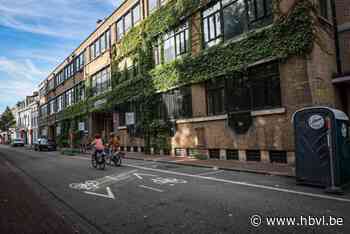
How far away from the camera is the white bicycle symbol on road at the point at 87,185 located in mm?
8477

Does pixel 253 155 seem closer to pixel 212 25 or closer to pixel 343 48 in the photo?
pixel 343 48

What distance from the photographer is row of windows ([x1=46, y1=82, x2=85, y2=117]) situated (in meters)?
35.4

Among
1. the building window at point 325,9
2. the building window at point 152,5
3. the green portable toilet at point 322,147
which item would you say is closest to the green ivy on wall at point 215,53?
the building window at point 152,5

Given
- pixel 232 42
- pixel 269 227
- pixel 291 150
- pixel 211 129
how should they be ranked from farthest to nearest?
pixel 211 129, pixel 232 42, pixel 291 150, pixel 269 227

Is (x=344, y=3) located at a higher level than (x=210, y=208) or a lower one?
higher

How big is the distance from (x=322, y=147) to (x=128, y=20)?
2152 cm

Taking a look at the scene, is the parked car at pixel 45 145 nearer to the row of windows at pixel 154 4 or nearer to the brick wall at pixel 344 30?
the row of windows at pixel 154 4

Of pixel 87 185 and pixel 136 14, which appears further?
pixel 136 14

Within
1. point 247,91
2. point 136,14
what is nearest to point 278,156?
point 247,91

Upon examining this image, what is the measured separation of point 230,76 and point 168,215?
10027 millimetres

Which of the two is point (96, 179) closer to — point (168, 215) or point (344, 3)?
point (168, 215)

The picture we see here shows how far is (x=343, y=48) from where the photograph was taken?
12.8 m

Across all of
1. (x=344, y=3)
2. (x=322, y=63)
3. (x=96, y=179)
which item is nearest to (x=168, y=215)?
(x=96, y=179)

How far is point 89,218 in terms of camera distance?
5.50 metres
